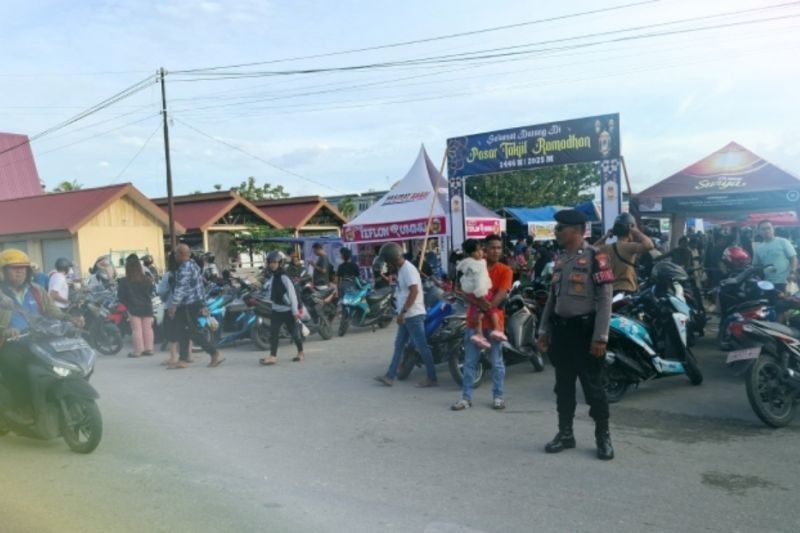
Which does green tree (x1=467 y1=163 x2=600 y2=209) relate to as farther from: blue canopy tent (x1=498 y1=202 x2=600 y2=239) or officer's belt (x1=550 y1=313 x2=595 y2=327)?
officer's belt (x1=550 y1=313 x2=595 y2=327)

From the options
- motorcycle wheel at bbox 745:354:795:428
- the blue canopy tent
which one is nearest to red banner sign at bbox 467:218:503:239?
the blue canopy tent

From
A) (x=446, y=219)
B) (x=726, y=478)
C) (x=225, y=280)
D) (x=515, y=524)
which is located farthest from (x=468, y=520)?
(x=446, y=219)

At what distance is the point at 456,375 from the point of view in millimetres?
8047

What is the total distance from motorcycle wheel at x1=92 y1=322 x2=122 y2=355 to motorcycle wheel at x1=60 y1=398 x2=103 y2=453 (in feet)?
22.1

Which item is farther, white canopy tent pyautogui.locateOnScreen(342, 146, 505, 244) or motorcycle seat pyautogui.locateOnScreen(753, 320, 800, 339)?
white canopy tent pyautogui.locateOnScreen(342, 146, 505, 244)

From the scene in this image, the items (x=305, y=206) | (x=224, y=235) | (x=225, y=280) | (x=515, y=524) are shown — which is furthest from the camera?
(x=305, y=206)

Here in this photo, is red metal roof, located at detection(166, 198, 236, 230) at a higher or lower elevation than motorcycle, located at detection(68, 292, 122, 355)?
higher

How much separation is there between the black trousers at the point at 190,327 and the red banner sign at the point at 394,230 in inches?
322

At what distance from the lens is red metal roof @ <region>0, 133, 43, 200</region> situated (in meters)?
40.3

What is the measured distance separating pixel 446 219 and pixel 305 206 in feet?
58.9

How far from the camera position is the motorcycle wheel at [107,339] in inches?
481

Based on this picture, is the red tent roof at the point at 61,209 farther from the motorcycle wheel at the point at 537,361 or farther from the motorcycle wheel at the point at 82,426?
the motorcycle wheel at the point at 82,426

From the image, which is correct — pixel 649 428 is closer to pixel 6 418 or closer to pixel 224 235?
pixel 6 418

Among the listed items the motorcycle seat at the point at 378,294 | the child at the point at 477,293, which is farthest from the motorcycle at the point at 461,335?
the motorcycle seat at the point at 378,294
